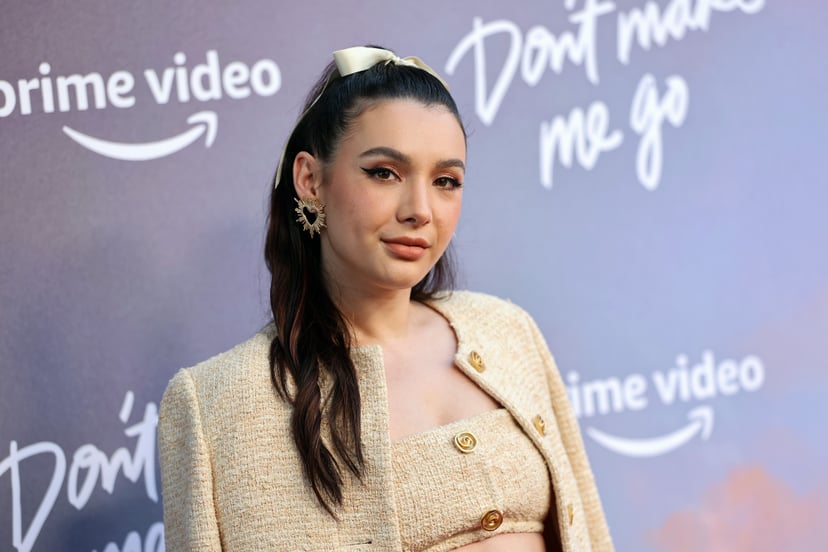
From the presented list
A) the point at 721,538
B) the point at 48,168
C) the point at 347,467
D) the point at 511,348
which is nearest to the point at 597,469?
the point at 721,538

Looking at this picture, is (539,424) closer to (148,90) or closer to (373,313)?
(373,313)

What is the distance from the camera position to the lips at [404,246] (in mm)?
1877

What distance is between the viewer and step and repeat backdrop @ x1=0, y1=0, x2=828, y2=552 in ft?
7.45

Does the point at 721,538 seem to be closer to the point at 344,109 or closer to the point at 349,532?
the point at 349,532

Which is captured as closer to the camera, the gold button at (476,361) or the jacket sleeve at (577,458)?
the gold button at (476,361)

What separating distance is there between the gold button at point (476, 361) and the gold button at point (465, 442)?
17 cm

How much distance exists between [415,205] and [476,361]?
14.6 inches

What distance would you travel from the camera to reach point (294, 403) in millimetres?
1862

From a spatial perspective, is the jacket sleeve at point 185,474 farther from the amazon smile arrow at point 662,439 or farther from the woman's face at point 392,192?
the amazon smile arrow at point 662,439

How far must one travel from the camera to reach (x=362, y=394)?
190 cm

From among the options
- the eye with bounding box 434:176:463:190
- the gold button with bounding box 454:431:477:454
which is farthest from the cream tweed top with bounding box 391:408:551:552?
the eye with bounding box 434:176:463:190

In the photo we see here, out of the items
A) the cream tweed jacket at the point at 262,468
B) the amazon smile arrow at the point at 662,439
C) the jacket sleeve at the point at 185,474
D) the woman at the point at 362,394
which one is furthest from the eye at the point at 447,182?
the amazon smile arrow at the point at 662,439

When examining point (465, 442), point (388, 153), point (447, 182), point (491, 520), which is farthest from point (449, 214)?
point (491, 520)

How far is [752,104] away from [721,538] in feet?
3.88
